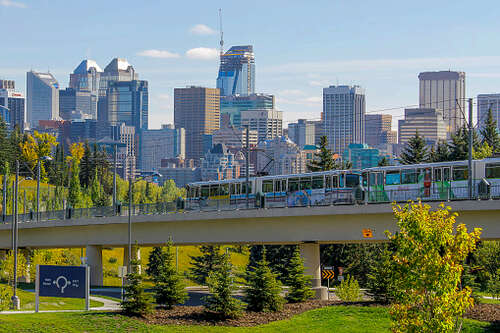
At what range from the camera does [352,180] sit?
201 feet

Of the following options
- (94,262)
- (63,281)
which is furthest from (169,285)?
(94,262)

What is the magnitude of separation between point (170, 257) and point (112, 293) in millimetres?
20971

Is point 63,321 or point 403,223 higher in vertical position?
point 403,223

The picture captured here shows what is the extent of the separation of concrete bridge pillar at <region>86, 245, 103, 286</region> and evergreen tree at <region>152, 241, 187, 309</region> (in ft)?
89.6

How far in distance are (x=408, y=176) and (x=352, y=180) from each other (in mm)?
4780

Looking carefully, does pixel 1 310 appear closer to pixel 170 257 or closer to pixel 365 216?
pixel 170 257

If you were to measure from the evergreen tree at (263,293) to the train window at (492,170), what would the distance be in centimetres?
1671

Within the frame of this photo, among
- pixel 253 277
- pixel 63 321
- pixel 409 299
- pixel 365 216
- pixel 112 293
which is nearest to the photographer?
pixel 409 299

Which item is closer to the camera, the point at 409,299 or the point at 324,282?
the point at 409,299

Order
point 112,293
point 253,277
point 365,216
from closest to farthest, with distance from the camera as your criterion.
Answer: point 253,277, point 365,216, point 112,293

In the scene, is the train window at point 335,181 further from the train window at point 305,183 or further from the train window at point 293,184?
the train window at point 293,184

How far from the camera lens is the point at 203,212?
61.6 meters

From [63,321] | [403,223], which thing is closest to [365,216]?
[63,321]

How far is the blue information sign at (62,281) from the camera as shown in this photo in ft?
146
